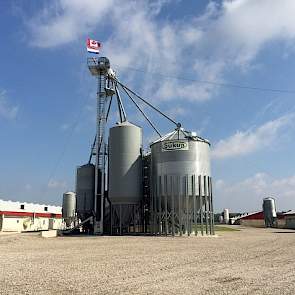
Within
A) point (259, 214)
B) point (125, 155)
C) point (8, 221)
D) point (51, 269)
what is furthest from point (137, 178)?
point (259, 214)

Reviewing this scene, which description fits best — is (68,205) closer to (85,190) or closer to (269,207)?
(85,190)

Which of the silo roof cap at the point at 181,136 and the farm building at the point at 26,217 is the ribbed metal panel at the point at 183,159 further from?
the farm building at the point at 26,217

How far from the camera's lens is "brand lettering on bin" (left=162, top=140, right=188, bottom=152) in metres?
44.2

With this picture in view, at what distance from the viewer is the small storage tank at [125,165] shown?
46.2m

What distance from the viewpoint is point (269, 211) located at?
92.1 meters

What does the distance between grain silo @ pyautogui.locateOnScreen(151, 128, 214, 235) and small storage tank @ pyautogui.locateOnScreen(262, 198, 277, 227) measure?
53.0 m

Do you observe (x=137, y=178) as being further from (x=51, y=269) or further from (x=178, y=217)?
(x=51, y=269)

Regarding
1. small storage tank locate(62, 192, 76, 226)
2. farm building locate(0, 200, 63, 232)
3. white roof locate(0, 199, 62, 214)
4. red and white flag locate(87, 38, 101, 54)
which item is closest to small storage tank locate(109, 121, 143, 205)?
red and white flag locate(87, 38, 101, 54)

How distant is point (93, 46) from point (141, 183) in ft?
65.1

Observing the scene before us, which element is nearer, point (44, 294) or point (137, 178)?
point (44, 294)

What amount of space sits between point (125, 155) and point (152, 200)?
6.71 metres

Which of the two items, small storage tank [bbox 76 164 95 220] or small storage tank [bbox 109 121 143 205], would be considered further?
small storage tank [bbox 76 164 95 220]

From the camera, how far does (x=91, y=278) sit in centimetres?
1351

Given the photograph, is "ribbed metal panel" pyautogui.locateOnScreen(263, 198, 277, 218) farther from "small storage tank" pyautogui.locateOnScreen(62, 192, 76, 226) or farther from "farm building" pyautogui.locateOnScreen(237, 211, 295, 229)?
"small storage tank" pyautogui.locateOnScreen(62, 192, 76, 226)
